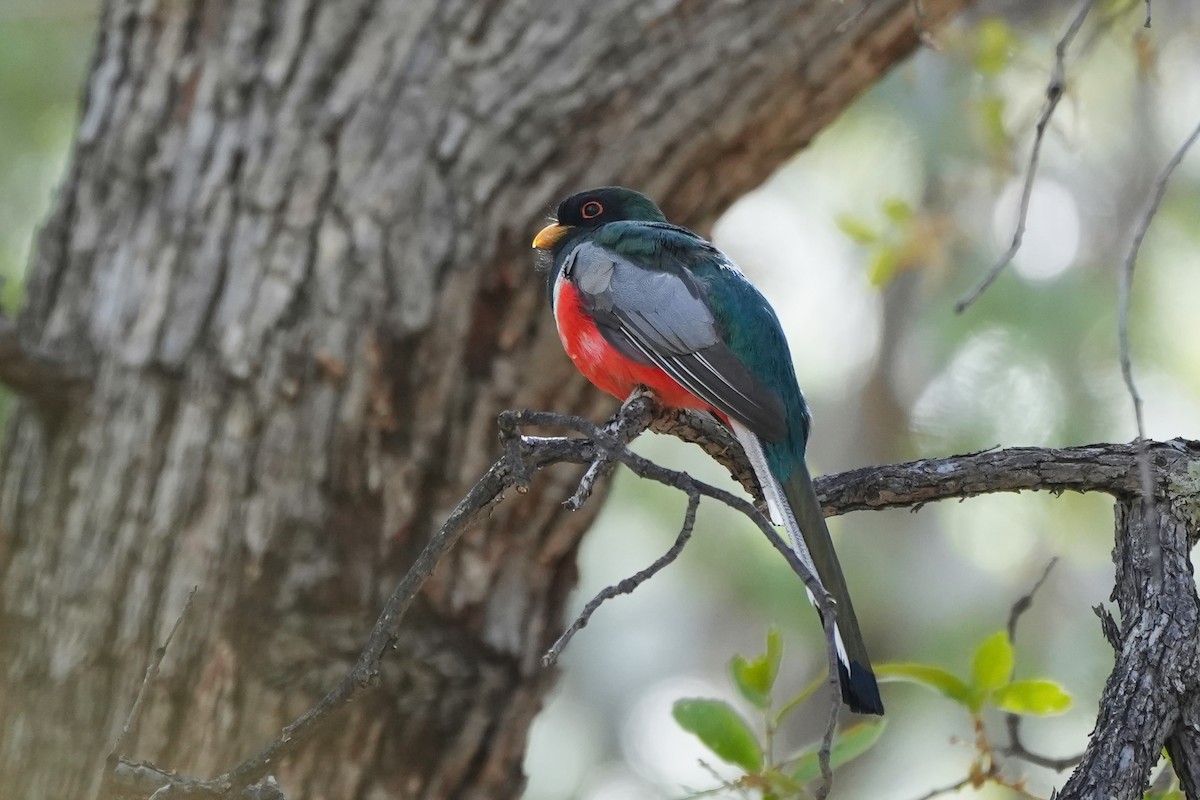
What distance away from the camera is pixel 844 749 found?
2578 millimetres

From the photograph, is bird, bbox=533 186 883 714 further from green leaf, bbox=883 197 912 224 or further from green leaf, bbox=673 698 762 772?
green leaf, bbox=883 197 912 224

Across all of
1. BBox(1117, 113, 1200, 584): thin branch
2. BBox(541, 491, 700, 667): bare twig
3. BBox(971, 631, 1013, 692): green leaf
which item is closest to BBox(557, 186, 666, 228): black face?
BBox(971, 631, 1013, 692): green leaf

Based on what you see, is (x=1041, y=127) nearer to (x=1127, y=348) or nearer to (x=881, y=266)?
(x=1127, y=348)

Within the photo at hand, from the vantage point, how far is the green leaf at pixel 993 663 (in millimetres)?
2633

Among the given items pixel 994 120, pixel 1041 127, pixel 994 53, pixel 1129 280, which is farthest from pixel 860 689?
pixel 994 53

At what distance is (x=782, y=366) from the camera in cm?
338

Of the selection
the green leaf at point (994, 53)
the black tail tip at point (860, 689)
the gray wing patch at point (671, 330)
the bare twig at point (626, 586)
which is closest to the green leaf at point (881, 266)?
the green leaf at point (994, 53)

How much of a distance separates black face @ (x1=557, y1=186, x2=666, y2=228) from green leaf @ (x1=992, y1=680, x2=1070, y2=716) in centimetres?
178

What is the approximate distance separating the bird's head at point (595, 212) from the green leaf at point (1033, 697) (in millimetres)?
1772

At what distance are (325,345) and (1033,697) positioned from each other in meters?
2.03

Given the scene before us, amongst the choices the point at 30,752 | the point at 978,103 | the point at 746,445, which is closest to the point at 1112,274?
the point at 978,103

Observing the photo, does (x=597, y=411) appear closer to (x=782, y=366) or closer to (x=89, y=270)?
(x=782, y=366)

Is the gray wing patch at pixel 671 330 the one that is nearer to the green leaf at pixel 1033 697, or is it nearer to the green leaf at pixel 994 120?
the green leaf at pixel 1033 697

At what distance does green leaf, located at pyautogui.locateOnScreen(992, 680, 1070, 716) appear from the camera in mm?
2574
